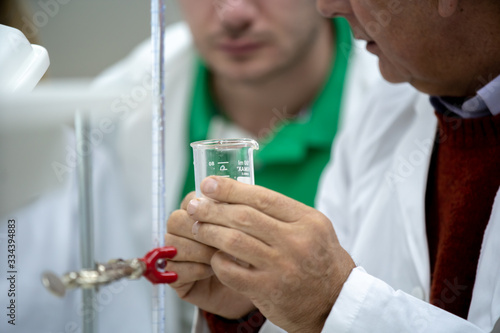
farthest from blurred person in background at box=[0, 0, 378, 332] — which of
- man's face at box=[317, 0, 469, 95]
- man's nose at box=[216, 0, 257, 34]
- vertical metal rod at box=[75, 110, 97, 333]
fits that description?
man's face at box=[317, 0, 469, 95]

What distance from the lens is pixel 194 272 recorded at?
0.81m

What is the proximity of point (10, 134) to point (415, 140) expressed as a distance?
0.73m

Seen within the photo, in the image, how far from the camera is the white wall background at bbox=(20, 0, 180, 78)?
1.00 metres

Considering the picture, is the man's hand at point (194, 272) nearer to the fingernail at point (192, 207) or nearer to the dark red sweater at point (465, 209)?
the fingernail at point (192, 207)

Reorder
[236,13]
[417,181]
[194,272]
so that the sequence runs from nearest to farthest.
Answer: [194,272], [417,181], [236,13]

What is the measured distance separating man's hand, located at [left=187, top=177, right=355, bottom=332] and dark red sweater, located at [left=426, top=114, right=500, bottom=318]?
25 cm

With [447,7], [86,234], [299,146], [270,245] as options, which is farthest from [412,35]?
[299,146]

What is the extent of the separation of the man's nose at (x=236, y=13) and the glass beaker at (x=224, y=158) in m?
0.78

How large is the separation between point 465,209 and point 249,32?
0.79m

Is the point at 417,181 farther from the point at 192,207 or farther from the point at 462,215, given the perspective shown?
the point at 192,207

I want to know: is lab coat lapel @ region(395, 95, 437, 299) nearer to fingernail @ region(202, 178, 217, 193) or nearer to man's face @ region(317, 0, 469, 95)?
man's face @ region(317, 0, 469, 95)

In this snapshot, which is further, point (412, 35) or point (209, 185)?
point (412, 35)

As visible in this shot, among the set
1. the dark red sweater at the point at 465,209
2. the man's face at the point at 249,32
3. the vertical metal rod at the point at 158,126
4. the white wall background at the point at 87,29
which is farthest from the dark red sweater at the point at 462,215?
the man's face at the point at 249,32

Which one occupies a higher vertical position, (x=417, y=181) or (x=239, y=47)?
(x=239, y=47)
